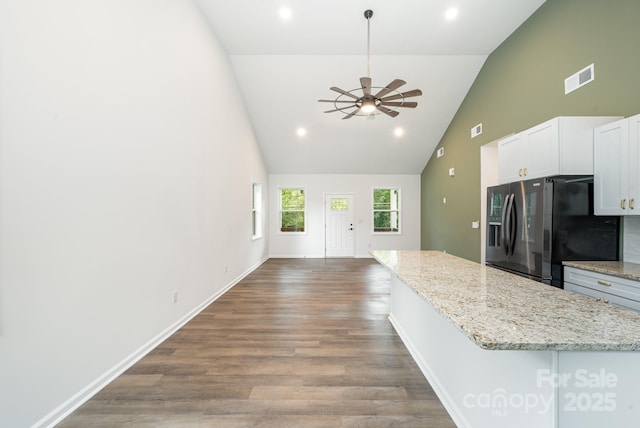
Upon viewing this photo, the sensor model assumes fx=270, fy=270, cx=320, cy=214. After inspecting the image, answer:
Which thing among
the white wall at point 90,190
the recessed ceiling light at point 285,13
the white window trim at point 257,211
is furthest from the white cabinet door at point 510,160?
the white window trim at point 257,211

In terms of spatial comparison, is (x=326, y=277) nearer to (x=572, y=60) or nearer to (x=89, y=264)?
(x=89, y=264)

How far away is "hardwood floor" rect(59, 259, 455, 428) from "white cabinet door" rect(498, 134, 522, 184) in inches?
85.6

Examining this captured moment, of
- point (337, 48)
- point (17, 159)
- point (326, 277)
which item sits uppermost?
point (337, 48)

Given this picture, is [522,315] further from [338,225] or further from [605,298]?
[338,225]

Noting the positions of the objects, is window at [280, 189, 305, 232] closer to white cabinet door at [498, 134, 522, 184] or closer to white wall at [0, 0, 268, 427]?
white wall at [0, 0, 268, 427]

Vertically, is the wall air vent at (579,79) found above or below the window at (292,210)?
above

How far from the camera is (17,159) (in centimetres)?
140

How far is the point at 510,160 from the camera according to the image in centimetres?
316

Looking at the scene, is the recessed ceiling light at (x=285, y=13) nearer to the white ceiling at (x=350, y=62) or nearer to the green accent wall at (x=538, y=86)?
the white ceiling at (x=350, y=62)

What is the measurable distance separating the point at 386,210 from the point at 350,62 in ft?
14.2

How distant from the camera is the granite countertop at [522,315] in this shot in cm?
83

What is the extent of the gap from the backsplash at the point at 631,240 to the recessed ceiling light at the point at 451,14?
3.07m

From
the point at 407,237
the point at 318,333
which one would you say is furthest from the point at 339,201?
the point at 318,333

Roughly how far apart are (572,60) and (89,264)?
4.84 metres
